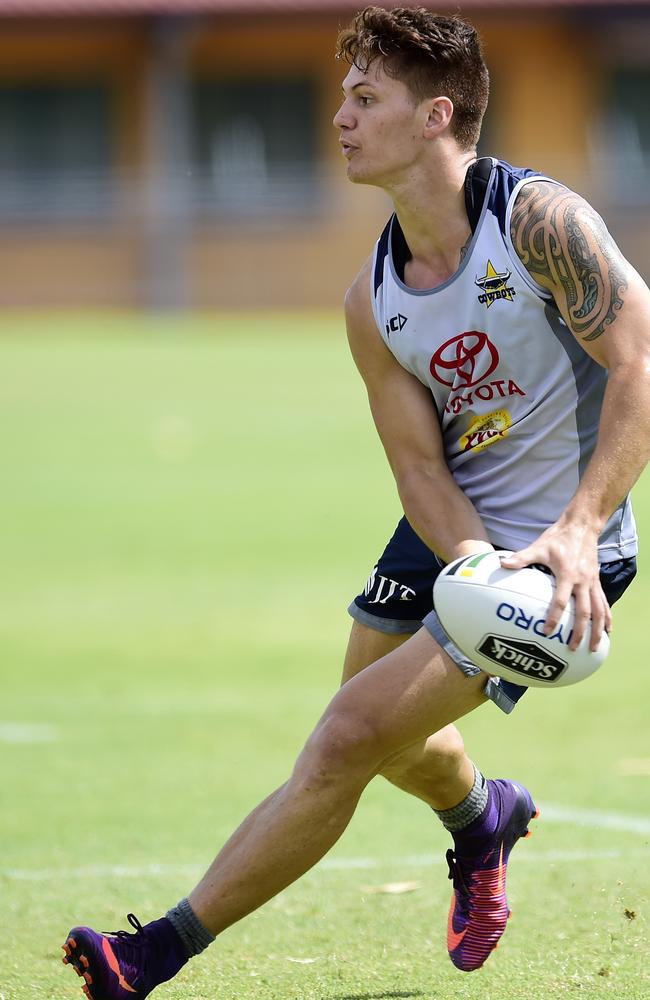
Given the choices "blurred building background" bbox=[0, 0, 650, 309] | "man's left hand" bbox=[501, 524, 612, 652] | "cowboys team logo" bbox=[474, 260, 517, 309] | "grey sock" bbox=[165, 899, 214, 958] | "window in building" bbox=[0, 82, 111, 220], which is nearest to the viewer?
"man's left hand" bbox=[501, 524, 612, 652]

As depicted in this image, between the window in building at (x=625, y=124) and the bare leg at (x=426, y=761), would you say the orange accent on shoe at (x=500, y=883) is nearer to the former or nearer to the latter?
the bare leg at (x=426, y=761)

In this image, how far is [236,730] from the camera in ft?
27.0

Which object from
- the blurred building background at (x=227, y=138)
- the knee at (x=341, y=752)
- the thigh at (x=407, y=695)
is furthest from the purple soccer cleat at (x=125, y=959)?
the blurred building background at (x=227, y=138)

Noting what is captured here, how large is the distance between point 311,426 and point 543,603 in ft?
46.5

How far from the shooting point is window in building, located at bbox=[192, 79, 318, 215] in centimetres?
3222

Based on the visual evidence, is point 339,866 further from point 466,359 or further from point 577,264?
point 577,264

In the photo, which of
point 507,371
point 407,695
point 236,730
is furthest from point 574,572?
point 236,730

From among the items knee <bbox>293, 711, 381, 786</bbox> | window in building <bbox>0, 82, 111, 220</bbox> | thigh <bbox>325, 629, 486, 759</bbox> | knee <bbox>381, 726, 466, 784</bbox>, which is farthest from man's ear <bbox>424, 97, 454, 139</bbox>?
window in building <bbox>0, 82, 111, 220</bbox>

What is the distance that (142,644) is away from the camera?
1021 centimetres

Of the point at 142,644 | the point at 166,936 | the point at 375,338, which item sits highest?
the point at 375,338

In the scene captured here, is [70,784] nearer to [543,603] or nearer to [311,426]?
[543,603]

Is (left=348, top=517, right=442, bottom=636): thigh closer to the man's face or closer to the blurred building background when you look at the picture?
the man's face

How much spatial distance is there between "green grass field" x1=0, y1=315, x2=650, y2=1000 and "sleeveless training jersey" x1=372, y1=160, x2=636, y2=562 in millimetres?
1346

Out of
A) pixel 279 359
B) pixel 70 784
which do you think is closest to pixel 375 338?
pixel 70 784
